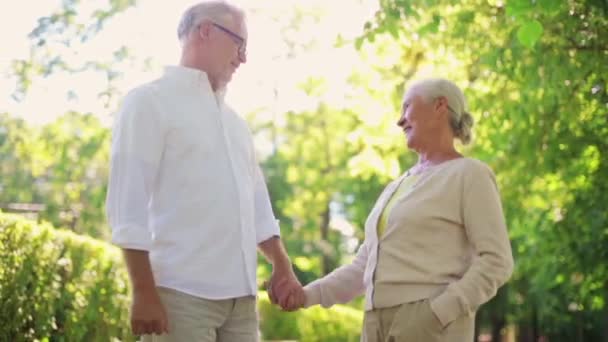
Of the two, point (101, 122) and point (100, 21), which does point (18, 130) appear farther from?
point (100, 21)

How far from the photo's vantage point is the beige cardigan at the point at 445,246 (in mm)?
3979

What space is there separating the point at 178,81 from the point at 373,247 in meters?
1.08

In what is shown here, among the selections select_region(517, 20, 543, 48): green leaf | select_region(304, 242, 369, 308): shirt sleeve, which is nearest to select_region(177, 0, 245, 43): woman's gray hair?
select_region(304, 242, 369, 308): shirt sleeve

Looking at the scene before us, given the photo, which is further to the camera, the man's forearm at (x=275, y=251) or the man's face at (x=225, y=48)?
the man's forearm at (x=275, y=251)

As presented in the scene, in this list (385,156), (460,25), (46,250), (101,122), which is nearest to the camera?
(46,250)

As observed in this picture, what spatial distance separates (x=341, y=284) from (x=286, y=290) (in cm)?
33

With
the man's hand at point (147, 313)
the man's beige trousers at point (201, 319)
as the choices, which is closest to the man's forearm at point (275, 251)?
the man's beige trousers at point (201, 319)

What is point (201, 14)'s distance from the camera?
3947 millimetres

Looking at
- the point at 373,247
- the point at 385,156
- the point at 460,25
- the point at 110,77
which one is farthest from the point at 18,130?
the point at 373,247

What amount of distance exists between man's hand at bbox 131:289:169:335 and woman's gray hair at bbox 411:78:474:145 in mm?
1571

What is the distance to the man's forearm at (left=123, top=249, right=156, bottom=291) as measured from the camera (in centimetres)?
341

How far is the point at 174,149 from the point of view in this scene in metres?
3.65

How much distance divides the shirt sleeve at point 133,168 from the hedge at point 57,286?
123 inches

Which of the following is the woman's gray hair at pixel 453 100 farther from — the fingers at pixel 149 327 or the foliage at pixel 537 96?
the fingers at pixel 149 327
